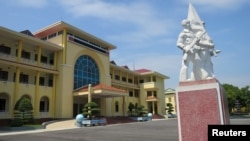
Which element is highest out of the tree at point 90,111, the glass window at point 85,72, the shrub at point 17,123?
the glass window at point 85,72

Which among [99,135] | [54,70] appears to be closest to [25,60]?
[54,70]

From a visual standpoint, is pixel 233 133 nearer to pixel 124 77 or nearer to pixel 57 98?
pixel 57 98

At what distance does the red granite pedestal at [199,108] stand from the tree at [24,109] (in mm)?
17963

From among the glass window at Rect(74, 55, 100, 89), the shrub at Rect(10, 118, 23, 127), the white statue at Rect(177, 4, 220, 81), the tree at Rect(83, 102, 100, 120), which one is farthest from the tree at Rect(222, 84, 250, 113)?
the white statue at Rect(177, 4, 220, 81)

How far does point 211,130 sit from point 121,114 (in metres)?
35.0

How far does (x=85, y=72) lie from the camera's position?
105 feet

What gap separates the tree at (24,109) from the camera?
21.2 metres

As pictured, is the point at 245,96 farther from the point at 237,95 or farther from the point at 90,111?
the point at 90,111

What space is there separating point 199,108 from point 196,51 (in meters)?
1.74

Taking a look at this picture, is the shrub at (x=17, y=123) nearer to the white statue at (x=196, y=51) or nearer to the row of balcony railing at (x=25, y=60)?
the row of balcony railing at (x=25, y=60)

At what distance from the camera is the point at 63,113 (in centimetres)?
2748

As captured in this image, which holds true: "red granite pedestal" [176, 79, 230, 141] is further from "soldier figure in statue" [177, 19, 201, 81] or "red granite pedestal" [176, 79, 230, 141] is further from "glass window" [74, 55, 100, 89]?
"glass window" [74, 55, 100, 89]

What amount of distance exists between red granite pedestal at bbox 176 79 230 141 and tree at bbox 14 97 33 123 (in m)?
18.0

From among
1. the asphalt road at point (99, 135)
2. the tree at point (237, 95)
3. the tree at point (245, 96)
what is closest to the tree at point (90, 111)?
the asphalt road at point (99, 135)
